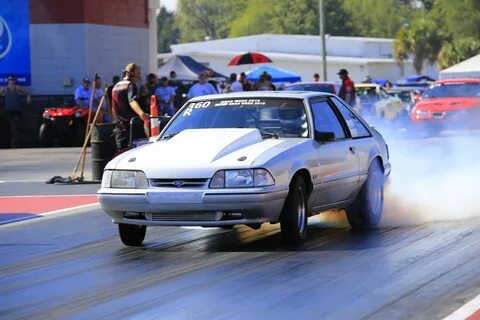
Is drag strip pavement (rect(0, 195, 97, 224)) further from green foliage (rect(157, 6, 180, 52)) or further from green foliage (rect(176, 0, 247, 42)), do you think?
green foliage (rect(176, 0, 247, 42))

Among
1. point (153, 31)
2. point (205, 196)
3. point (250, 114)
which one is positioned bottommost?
point (205, 196)

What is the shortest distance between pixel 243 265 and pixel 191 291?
119 centimetres

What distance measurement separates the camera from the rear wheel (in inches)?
1153

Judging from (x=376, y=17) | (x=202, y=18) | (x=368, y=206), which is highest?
(x=202, y=18)

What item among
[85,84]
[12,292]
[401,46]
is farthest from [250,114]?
[401,46]

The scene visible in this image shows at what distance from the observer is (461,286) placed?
829 cm

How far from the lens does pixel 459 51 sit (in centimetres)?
7369

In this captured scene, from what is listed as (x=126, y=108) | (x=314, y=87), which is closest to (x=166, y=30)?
(x=314, y=87)

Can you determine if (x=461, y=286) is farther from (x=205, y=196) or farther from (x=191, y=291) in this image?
(x=205, y=196)

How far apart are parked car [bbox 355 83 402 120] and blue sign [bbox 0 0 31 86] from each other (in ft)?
34.6

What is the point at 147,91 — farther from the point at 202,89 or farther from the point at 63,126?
the point at 63,126

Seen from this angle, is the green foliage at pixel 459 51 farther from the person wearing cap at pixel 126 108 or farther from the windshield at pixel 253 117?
the windshield at pixel 253 117

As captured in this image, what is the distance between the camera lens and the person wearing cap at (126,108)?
642 inches

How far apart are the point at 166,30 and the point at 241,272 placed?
13190 centimetres
